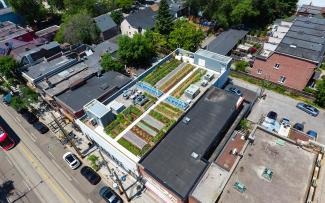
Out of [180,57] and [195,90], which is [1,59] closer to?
[180,57]

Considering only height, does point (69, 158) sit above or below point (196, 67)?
below

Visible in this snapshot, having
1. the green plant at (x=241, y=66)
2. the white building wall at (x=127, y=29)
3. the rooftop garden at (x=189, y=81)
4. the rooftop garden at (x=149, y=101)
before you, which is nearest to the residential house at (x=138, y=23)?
the white building wall at (x=127, y=29)

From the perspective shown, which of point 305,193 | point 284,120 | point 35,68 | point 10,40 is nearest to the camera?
point 305,193

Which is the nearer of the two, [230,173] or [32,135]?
[230,173]

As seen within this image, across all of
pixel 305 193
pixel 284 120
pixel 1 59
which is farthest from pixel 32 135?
pixel 284 120

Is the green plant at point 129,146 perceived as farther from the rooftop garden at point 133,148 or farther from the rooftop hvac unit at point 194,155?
the rooftop hvac unit at point 194,155

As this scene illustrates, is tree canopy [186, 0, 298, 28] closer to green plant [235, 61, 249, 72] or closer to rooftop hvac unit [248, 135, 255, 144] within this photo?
green plant [235, 61, 249, 72]

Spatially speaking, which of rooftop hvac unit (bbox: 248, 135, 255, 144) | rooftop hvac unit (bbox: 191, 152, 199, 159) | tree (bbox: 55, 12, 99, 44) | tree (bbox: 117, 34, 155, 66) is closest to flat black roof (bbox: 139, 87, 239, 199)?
rooftop hvac unit (bbox: 191, 152, 199, 159)
